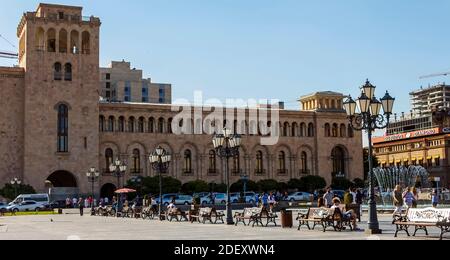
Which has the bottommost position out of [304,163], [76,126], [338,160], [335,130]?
[304,163]

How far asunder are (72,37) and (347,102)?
46033 mm

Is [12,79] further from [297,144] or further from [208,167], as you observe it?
[297,144]

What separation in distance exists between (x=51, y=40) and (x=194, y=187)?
1891 centimetres

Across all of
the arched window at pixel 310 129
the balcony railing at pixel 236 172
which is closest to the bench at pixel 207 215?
the balcony railing at pixel 236 172

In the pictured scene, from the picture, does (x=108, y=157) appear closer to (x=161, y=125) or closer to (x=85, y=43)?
(x=161, y=125)

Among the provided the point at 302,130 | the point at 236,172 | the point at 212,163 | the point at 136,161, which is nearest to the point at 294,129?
the point at 302,130

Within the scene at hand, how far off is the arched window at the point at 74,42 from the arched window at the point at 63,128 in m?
5.27

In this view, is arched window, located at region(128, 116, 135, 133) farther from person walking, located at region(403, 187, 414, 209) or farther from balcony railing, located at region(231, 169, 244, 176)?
person walking, located at region(403, 187, 414, 209)

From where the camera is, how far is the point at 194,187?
62375 millimetres

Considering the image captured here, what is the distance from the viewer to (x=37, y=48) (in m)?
60.0

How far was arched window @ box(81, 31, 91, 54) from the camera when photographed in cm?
6194

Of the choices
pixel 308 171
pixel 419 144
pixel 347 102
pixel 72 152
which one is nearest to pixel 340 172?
pixel 308 171

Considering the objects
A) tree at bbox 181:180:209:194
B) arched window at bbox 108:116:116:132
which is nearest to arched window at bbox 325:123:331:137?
tree at bbox 181:180:209:194
